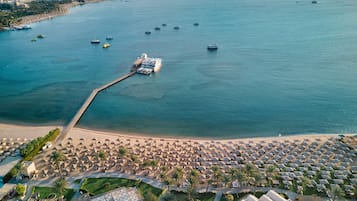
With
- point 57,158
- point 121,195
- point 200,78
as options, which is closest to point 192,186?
point 121,195

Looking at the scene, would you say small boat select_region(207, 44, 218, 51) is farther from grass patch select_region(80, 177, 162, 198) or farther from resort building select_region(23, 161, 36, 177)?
resort building select_region(23, 161, 36, 177)

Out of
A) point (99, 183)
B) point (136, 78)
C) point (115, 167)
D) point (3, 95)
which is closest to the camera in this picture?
point (99, 183)

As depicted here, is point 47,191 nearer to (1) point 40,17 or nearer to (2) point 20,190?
(2) point 20,190

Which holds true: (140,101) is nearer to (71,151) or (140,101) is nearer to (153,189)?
(71,151)

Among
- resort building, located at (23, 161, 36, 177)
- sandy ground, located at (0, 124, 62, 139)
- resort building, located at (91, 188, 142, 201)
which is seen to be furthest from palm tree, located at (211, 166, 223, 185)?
sandy ground, located at (0, 124, 62, 139)

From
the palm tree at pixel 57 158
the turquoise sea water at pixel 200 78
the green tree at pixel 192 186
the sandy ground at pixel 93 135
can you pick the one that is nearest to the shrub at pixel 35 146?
the sandy ground at pixel 93 135

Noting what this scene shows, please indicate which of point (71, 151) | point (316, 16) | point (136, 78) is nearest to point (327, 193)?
point (71, 151)

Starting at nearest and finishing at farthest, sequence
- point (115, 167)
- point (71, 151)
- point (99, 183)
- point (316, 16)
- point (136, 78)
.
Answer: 1. point (99, 183)
2. point (115, 167)
3. point (71, 151)
4. point (136, 78)
5. point (316, 16)
